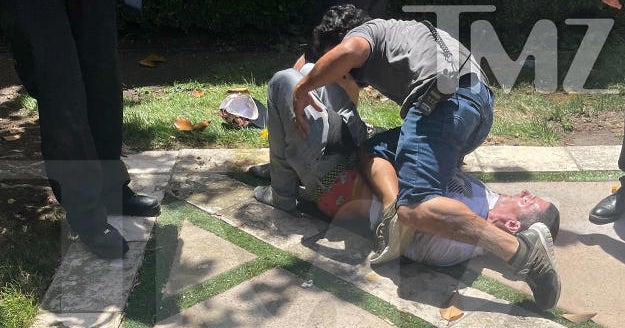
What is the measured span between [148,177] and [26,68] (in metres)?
1.21

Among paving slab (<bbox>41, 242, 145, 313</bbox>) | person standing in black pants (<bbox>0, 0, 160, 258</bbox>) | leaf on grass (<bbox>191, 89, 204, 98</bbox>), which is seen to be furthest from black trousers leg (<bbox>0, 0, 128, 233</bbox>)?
leaf on grass (<bbox>191, 89, 204, 98</bbox>)

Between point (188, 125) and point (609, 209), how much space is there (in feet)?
8.54

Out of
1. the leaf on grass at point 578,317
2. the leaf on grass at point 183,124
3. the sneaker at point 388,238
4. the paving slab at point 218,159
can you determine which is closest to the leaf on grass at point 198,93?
the leaf on grass at point 183,124

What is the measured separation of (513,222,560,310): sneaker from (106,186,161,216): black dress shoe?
5.70 feet

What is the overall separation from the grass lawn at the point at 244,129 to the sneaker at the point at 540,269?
1311 mm

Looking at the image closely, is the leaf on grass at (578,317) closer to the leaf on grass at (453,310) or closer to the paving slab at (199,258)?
the leaf on grass at (453,310)

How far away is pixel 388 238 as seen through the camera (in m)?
3.37

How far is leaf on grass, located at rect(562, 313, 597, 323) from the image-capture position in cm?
303

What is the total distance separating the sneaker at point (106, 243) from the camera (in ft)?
10.9

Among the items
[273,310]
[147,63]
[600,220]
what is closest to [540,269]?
[600,220]

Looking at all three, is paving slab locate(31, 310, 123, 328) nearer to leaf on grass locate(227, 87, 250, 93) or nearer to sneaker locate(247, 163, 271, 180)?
sneaker locate(247, 163, 271, 180)

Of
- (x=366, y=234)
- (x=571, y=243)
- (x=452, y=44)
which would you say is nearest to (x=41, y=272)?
(x=366, y=234)

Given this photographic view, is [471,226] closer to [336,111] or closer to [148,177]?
[336,111]

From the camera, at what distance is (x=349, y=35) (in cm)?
347
